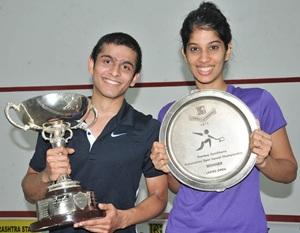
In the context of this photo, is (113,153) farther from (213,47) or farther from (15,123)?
(213,47)

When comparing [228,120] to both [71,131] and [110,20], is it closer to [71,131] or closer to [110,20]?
[71,131]

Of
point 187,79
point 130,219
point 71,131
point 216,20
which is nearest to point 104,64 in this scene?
point 71,131

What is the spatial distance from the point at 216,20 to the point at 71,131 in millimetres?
554

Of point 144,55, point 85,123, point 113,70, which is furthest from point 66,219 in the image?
point 144,55

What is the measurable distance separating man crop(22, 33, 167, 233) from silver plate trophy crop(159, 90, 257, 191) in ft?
0.29

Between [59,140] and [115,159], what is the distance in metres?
0.18

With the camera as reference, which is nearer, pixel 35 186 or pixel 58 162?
pixel 58 162

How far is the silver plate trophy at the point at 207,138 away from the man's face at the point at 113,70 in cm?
18

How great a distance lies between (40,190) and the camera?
1564 millimetres

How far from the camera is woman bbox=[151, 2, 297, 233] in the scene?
1422 millimetres

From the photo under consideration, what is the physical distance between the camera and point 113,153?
1523 mm

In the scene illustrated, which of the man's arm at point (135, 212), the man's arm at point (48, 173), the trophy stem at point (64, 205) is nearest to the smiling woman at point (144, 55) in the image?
the man's arm at point (135, 212)

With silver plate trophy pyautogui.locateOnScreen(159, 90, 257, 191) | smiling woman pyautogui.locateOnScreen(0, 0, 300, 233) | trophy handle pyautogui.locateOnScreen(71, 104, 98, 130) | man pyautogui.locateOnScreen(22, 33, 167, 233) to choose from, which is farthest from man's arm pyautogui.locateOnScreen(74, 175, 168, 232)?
smiling woman pyautogui.locateOnScreen(0, 0, 300, 233)

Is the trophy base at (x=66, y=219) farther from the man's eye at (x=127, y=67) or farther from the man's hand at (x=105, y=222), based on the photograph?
the man's eye at (x=127, y=67)
